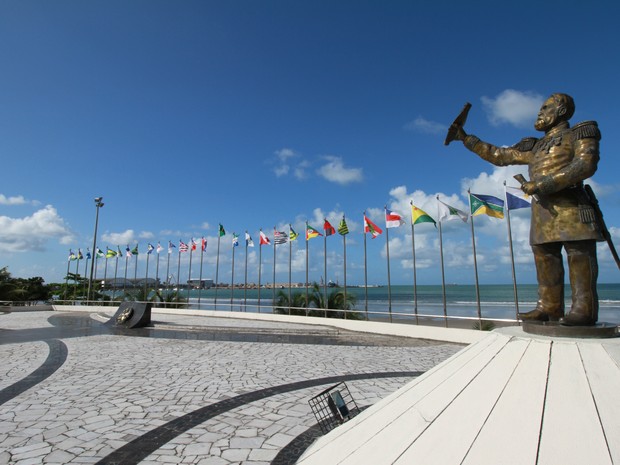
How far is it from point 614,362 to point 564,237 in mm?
1091

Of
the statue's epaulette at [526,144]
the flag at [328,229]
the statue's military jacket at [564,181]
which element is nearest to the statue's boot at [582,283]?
the statue's military jacket at [564,181]

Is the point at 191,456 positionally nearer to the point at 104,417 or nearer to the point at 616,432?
the point at 104,417

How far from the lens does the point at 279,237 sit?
816 inches

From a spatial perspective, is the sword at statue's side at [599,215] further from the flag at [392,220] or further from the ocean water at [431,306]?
the flag at [392,220]

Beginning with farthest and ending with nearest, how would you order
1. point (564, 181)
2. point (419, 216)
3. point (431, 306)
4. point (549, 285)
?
point (431, 306), point (419, 216), point (549, 285), point (564, 181)

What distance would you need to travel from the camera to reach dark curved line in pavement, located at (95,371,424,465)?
4191 millimetres

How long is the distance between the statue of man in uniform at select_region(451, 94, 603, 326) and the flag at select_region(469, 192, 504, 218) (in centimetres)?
1067

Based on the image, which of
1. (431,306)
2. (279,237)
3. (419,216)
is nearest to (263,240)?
(279,237)

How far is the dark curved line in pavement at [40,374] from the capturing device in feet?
22.0

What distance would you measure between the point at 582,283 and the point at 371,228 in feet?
47.2

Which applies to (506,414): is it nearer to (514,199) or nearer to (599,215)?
A: (599,215)

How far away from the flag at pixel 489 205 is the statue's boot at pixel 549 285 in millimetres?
10868

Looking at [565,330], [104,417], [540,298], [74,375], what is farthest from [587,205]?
[74,375]

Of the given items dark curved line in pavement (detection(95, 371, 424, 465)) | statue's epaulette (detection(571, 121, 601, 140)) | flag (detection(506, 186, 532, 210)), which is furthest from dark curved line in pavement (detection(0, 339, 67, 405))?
flag (detection(506, 186, 532, 210))
